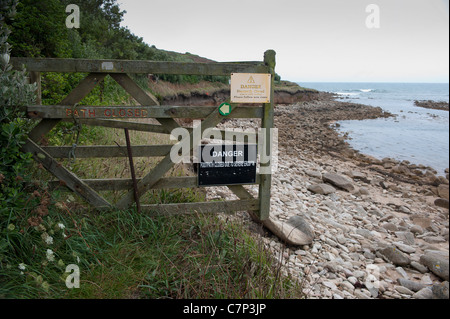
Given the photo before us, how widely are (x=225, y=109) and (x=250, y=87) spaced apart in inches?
18.6

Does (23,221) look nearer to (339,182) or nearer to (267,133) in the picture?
(267,133)

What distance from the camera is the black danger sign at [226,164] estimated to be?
4621mm

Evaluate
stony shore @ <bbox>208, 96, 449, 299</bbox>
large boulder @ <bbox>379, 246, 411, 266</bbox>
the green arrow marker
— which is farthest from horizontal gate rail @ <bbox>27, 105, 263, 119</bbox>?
large boulder @ <bbox>379, 246, 411, 266</bbox>

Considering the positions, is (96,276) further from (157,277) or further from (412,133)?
(412,133)

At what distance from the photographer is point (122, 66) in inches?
166

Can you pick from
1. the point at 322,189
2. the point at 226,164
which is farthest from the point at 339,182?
the point at 226,164

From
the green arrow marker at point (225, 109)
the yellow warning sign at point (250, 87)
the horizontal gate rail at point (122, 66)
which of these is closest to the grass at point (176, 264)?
the green arrow marker at point (225, 109)

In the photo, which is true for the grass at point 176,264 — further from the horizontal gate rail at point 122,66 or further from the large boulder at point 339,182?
the large boulder at point 339,182

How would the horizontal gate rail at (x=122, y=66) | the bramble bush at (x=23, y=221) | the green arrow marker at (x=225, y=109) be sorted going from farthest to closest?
1. the green arrow marker at (x=225, y=109)
2. the horizontal gate rail at (x=122, y=66)
3. the bramble bush at (x=23, y=221)

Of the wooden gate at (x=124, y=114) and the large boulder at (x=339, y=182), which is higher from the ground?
the wooden gate at (x=124, y=114)

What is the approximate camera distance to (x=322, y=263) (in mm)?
5176

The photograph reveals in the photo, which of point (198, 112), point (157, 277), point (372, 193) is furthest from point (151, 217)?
point (372, 193)

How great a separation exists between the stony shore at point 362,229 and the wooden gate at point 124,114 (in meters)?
1.62

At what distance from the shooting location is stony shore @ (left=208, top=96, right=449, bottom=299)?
4727 millimetres
